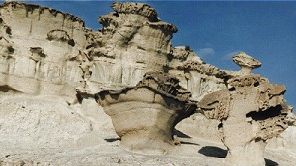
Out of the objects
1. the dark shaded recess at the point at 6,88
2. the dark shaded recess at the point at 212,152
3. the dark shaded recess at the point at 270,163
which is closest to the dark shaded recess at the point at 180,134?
the dark shaded recess at the point at 212,152

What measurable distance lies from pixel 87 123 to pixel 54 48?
14.2 ft

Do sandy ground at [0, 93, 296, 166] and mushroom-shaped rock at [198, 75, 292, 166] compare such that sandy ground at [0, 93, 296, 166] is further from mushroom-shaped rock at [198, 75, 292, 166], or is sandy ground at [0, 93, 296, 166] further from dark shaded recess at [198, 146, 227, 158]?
mushroom-shaped rock at [198, 75, 292, 166]

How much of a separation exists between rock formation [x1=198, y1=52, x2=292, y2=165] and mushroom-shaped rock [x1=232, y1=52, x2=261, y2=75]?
3222mm

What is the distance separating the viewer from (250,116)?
1537 centimetres

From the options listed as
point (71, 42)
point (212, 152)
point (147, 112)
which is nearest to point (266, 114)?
point (212, 152)

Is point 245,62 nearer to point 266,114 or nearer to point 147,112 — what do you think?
point 266,114

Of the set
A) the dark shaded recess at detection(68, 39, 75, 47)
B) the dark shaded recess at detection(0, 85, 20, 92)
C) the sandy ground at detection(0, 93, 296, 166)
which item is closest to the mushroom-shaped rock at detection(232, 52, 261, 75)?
the sandy ground at detection(0, 93, 296, 166)

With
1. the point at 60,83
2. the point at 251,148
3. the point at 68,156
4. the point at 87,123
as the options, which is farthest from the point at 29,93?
the point at 251,148

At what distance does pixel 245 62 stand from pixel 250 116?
398 cm

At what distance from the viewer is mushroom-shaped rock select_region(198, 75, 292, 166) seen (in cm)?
1520

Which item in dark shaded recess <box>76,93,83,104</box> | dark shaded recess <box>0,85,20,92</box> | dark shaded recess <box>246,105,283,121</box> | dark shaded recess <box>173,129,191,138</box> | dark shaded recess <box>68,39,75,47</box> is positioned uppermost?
dark shaded recess <box>68,39,75,47</box>

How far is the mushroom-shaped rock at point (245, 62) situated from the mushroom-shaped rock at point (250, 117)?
3224 mm

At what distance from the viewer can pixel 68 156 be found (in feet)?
48.3

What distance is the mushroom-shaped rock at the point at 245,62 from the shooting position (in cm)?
1874
